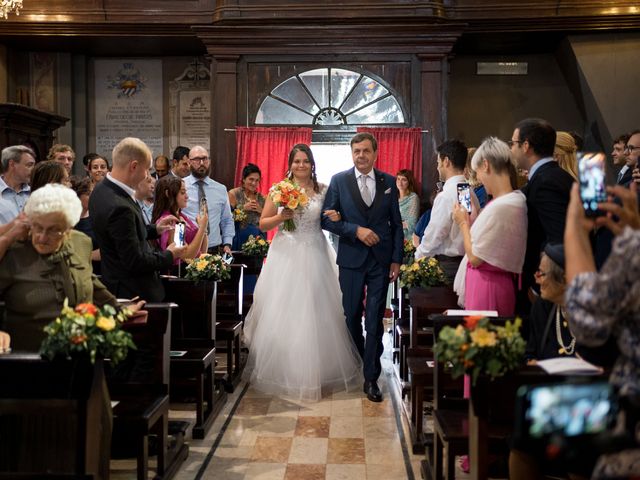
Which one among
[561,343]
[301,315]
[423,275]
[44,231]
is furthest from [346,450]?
[44,231]

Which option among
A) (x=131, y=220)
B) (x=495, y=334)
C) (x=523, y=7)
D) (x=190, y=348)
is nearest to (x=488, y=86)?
(x=523, y=7)

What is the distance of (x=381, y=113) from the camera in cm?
1016

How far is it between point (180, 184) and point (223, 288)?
145 centimetres

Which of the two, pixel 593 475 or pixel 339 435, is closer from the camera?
pixel 593 475

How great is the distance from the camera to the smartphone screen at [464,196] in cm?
451

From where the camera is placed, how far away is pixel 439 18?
963cm

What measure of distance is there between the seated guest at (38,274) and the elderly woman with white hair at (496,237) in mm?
2055

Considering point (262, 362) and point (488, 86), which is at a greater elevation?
point (488, 86)

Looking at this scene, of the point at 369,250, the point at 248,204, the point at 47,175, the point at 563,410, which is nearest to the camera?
the point at 563,410

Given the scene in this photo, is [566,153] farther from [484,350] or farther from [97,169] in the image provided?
[97,169]

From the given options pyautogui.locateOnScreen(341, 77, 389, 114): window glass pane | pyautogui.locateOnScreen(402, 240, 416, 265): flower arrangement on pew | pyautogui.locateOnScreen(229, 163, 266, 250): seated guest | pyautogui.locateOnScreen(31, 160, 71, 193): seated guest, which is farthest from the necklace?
pyautogui.locateOnScreen(341, 77, 389, 114): window glass pane

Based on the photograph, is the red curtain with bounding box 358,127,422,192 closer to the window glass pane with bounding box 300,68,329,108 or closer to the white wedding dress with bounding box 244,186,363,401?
the window glass pane with bounding box 300,68,329,108

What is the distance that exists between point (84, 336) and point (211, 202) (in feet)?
15.2

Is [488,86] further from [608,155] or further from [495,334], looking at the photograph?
[495,334]
